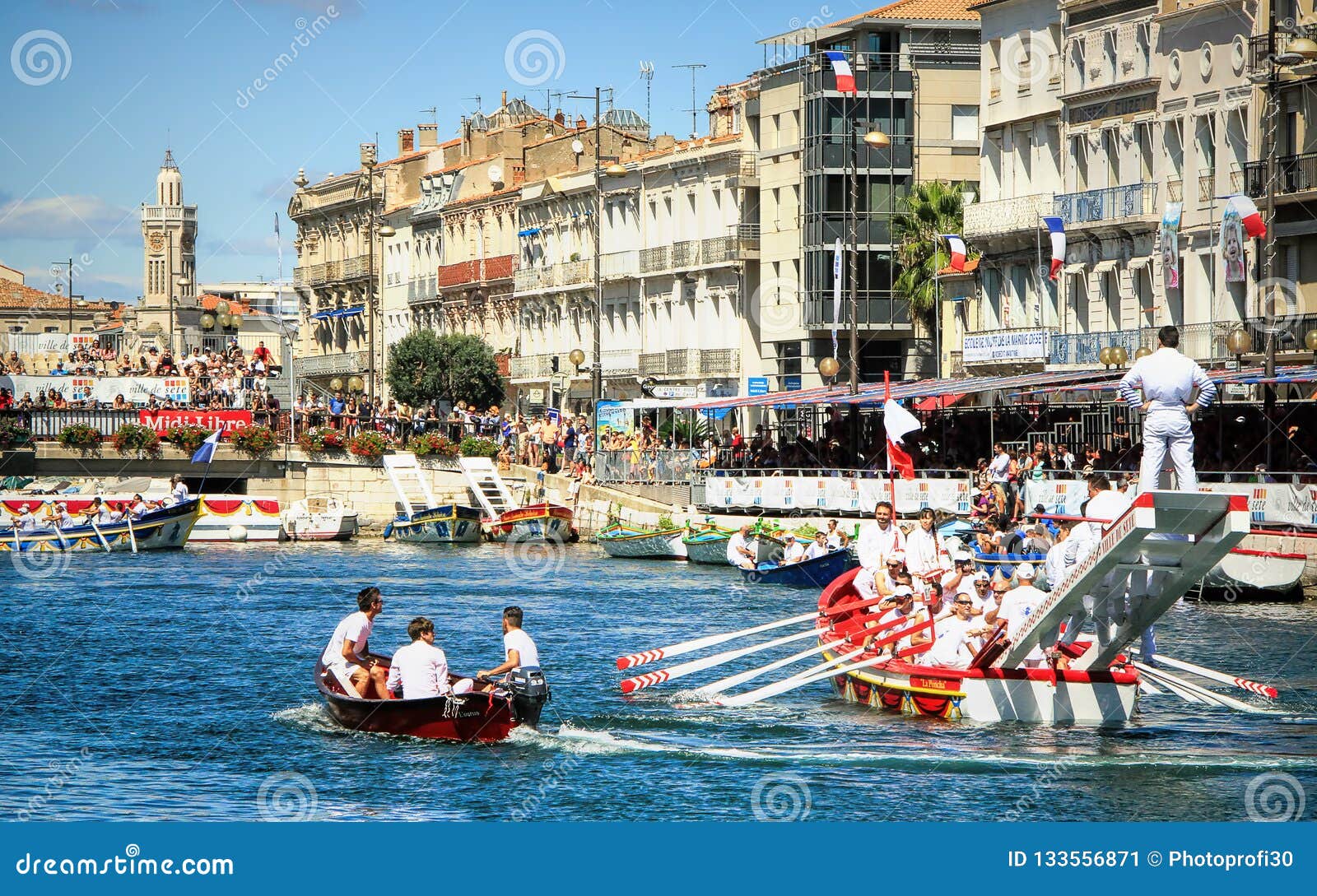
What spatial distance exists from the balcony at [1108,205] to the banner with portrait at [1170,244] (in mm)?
1849

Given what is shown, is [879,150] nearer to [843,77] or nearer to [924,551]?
[843,77]

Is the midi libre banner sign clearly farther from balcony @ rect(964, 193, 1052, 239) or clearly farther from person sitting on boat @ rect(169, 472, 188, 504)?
person sitting on boat @ rect(169, 472, 188, 504)

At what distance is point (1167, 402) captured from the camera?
20062 millimetres

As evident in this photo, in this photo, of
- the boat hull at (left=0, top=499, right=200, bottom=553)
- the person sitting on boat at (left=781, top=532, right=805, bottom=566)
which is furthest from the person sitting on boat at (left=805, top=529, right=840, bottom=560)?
the boat hull at (left=0, top=499, right=200, bottom=553)

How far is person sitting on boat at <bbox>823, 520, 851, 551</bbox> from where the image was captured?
45.6 meters

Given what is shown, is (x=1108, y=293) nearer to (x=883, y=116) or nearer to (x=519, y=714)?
(x=883, y=116)

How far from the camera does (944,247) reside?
67.6 meters

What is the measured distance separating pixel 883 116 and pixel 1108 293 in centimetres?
1639

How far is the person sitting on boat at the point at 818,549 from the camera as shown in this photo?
45.1 metres

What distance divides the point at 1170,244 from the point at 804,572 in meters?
14.4

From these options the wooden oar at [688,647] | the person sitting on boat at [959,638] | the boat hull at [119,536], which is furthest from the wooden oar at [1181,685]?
the boat hull at [119,536]

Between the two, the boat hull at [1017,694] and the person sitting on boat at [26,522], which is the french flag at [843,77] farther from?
the boat hull at [1017,694]

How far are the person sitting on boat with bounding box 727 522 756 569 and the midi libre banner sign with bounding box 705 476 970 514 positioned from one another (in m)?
2.96

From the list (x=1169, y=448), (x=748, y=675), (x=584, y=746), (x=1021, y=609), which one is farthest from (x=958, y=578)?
(x=1169, y=448)
